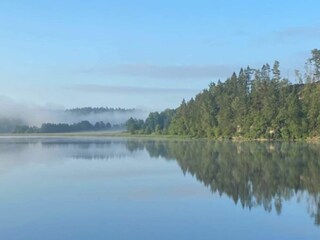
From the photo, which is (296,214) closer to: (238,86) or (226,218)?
(226,218)

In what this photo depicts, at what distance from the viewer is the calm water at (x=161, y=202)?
57.1 feet

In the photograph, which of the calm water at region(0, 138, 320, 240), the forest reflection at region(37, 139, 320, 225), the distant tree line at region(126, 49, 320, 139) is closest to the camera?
the calm water at region(0, 138, 320, 240)

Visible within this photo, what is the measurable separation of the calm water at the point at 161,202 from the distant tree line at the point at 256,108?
47088mm

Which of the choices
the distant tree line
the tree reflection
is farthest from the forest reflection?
the distant tree line

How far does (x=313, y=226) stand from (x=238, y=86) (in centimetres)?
9554

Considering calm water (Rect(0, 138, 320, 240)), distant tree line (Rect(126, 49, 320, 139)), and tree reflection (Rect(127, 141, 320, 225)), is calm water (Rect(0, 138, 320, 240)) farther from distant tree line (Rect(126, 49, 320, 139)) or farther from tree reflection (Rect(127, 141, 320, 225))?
distant tree line (Rect(126, 49, 320, 139))

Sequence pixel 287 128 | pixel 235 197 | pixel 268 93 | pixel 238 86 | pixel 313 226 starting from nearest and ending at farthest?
pixel 313 226 → pixel 235 197 → pixel 287 128 → pixel 268 93 → pixel 238 86

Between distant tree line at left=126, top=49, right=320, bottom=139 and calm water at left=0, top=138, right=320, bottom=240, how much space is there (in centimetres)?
4709

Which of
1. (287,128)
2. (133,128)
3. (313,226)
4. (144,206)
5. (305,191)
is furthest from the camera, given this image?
(133,128)

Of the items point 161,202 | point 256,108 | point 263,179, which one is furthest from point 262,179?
point 256,108

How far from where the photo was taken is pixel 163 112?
174125mm

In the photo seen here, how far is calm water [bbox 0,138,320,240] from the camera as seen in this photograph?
57.1 ft

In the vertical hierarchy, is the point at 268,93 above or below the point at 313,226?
above

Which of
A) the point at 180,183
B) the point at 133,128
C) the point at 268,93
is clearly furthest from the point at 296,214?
the point at 133,128
